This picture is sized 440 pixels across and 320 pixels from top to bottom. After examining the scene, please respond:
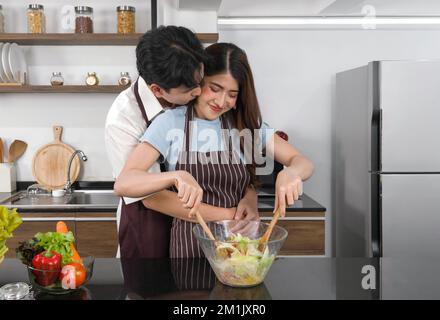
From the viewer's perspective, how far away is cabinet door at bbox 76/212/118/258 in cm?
283

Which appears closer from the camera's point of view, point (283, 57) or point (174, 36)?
point (174, 36)

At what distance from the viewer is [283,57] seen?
11.3 ft

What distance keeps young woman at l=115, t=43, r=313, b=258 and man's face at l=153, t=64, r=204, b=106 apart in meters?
0.05

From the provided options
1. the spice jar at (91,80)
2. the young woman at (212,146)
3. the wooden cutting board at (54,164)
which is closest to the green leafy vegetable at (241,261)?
the young woman at (212,146)

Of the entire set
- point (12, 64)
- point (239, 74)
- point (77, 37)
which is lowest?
point (239, 74)

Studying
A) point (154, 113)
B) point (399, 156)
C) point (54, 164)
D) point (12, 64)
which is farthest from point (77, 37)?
point (399, 156)

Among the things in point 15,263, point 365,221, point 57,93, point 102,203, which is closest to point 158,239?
point 15,263

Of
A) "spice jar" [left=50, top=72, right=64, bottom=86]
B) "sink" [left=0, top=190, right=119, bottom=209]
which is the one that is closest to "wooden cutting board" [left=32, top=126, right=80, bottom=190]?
"sink" [left=0, top=190, right=119, bottom=209]

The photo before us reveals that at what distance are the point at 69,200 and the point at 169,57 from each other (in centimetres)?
183

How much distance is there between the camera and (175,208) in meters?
1.65

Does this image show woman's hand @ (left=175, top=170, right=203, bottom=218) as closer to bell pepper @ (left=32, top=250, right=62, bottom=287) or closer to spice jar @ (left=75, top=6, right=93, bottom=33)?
bell pepper @ (left=32, top=250, right=62, bottom=287)

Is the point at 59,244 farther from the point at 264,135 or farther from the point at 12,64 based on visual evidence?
the point at 12,64
